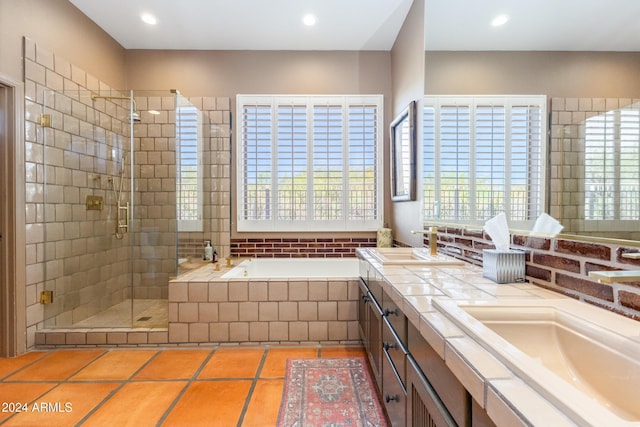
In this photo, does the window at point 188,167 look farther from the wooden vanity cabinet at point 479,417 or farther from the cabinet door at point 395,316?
the wooden vanity cabinet at point 479,417

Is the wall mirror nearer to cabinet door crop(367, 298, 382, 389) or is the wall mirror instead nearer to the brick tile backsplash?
the brick tile backsplash

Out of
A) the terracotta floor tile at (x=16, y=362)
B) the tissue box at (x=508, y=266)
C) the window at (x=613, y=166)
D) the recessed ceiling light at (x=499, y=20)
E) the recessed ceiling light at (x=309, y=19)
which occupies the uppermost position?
the recessed ceiling light at (x=309, y=19)

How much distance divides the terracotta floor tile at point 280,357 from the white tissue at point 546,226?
1.66 metres

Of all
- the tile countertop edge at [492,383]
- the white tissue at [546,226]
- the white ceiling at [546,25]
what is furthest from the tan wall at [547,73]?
the tile countertop edge at [492,383]

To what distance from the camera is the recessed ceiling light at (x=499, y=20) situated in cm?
142

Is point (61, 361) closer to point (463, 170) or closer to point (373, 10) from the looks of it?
point (463, 170)

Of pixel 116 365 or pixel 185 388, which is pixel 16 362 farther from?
pixel 185 388

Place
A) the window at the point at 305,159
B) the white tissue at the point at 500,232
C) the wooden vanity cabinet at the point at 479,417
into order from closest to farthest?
1. the wooden vanity cabinet at the point at 479,417
2. the white tissue at the point at 500,232
3. the window at the point at 305,159

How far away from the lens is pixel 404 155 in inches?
114

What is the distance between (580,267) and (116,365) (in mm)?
2672

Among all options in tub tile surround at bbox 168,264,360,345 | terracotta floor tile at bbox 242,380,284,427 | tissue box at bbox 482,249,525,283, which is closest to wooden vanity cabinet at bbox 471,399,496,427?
tissue box at bbox 482,249,525,283

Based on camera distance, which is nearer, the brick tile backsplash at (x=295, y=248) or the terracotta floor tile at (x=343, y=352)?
the terracotta floor tile at (x=343, y=352)

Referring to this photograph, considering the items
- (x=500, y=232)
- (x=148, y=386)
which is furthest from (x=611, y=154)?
(x=148, y=386)

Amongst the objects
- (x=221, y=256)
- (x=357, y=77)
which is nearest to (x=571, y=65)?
(x=357, y=77)
